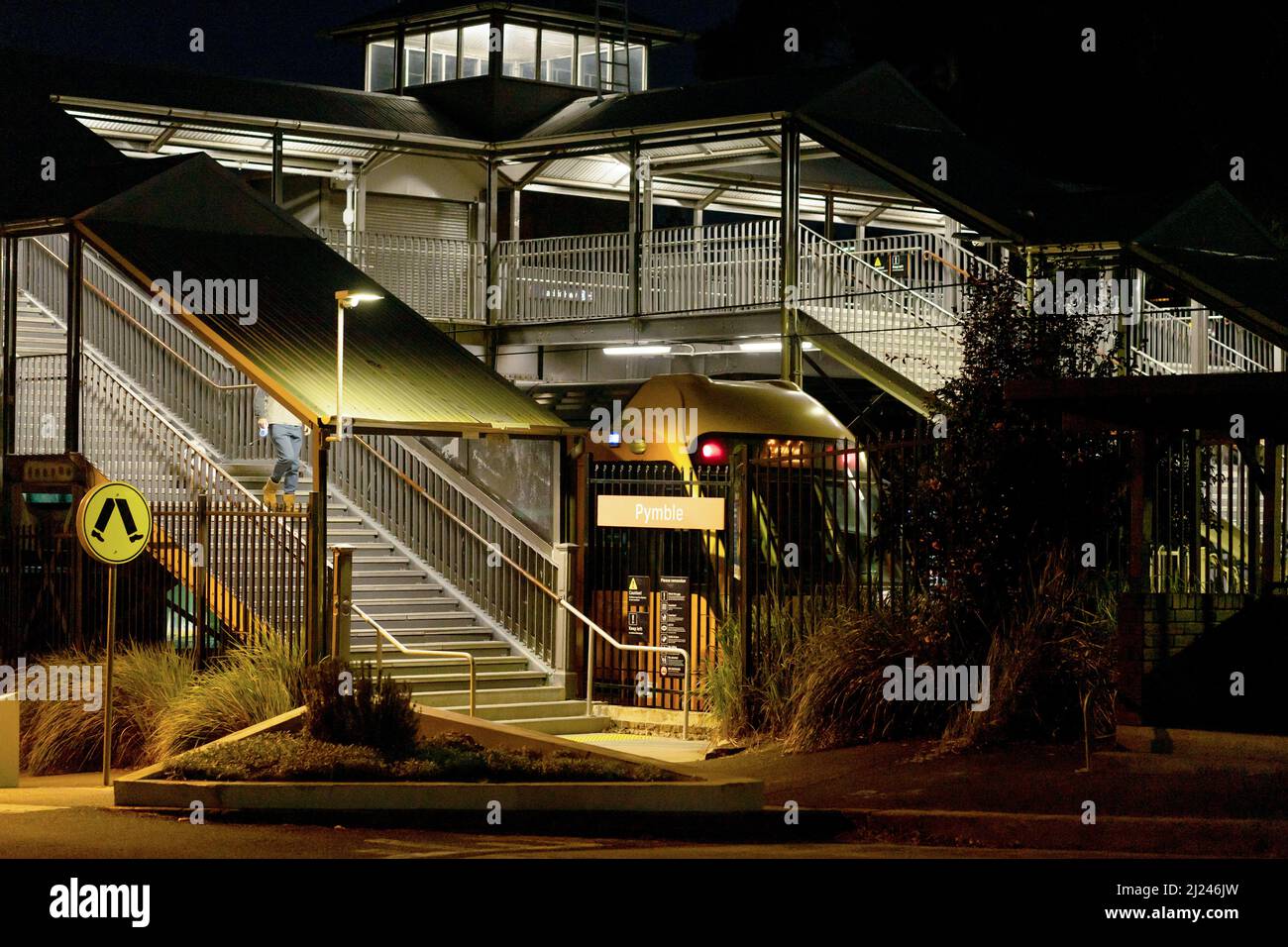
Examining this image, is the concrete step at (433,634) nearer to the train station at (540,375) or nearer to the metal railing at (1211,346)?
the train station at (540,375)

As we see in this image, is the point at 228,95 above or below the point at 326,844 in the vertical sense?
above

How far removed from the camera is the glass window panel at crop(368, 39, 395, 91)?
3569 cm

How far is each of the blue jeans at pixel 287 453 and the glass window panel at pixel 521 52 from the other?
14.5 meters

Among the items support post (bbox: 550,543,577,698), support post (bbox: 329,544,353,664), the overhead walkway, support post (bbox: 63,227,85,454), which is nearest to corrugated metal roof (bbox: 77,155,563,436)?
the overhead walkway

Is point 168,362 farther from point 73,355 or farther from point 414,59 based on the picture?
point 414,59

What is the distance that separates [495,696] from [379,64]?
728 inches

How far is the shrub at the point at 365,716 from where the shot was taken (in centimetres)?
1503

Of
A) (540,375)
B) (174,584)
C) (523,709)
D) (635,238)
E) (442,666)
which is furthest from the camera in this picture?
(540,375)

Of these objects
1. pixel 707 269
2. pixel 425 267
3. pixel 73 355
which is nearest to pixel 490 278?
pixel 425 267

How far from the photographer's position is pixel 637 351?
102ft

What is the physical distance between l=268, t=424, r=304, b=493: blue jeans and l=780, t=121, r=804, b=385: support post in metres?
7.86

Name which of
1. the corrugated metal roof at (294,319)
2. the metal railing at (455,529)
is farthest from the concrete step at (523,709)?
the corrugated metal roof at (294,319)

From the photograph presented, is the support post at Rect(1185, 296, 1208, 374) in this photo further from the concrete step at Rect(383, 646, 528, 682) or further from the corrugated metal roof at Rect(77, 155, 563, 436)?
the concrete step at Rect(383, 646, 528, 682)

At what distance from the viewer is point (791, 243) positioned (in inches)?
1068
